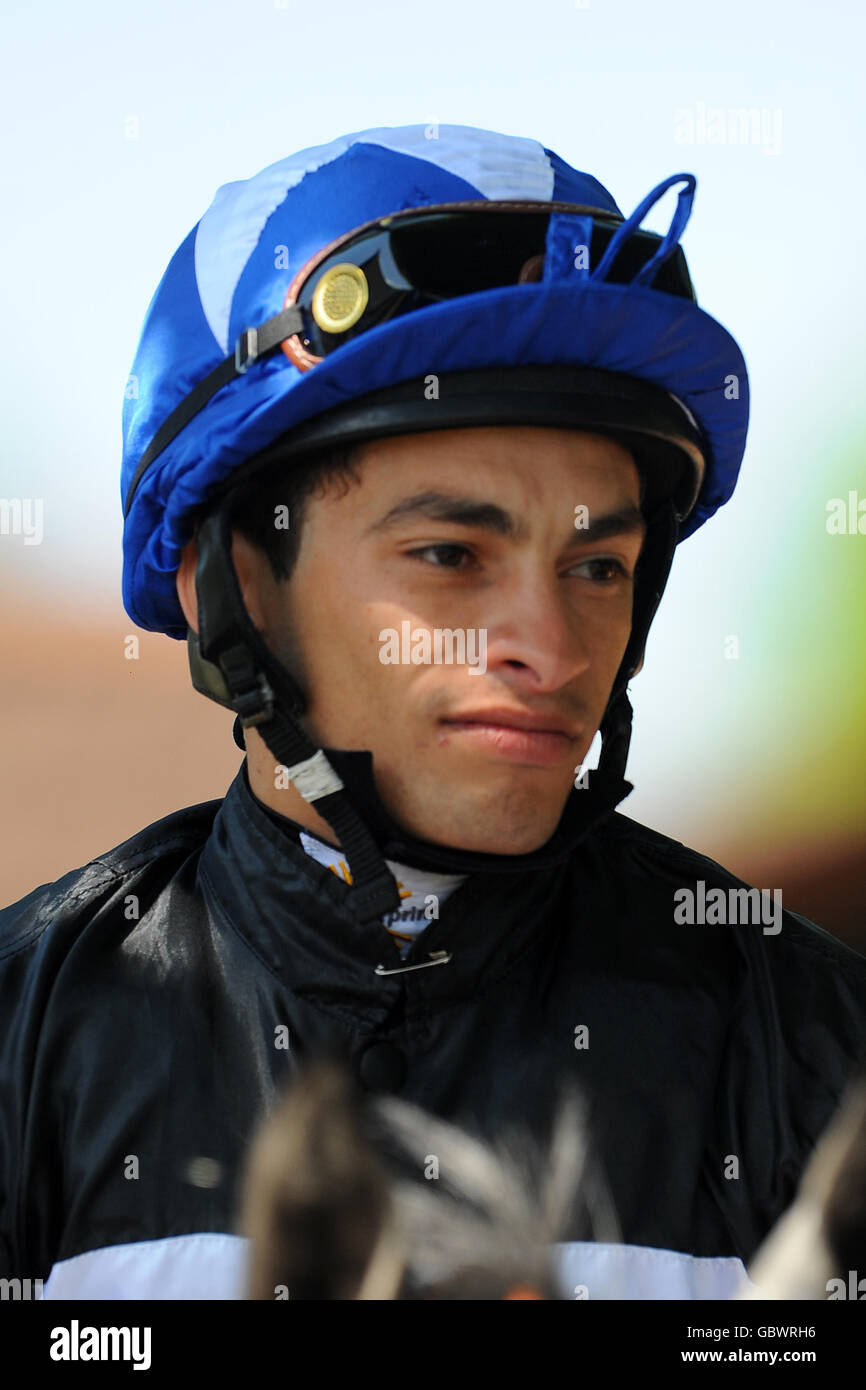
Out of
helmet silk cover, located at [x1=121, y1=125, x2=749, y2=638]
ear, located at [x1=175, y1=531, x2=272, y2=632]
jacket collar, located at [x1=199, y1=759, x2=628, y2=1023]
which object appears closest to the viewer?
helmet silk cover, located at [x1=121, y1=125, x2=749, y2=638]

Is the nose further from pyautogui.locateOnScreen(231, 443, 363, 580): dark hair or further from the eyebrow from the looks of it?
pyautogui.locateOnScreen(231, 443, 363, 580): dark hair

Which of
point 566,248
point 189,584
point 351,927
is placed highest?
point 566,248

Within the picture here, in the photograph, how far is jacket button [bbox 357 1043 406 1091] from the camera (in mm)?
1797

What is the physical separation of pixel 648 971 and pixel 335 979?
48cm

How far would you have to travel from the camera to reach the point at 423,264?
5.85ft

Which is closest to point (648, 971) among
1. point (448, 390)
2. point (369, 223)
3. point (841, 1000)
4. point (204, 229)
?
point (841, 1000)

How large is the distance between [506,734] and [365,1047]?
47 centimetres

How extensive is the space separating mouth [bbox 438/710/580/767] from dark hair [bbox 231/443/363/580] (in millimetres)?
337

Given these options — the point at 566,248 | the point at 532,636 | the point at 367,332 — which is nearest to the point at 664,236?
the point at 566,248

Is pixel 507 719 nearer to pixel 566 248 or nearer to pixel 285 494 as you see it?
pixel 285 494

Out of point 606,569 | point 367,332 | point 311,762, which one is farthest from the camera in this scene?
point 606,569

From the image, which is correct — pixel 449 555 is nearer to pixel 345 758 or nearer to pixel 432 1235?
pixel 345 758

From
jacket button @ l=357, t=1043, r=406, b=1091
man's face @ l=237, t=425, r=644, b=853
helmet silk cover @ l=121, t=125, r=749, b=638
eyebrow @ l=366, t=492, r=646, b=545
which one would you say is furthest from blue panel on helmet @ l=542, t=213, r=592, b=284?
jacket button @ l=357, t=1043, r=406, b=1091

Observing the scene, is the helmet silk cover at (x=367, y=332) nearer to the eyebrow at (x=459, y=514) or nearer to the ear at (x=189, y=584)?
the ear at (x=189, y=584)
